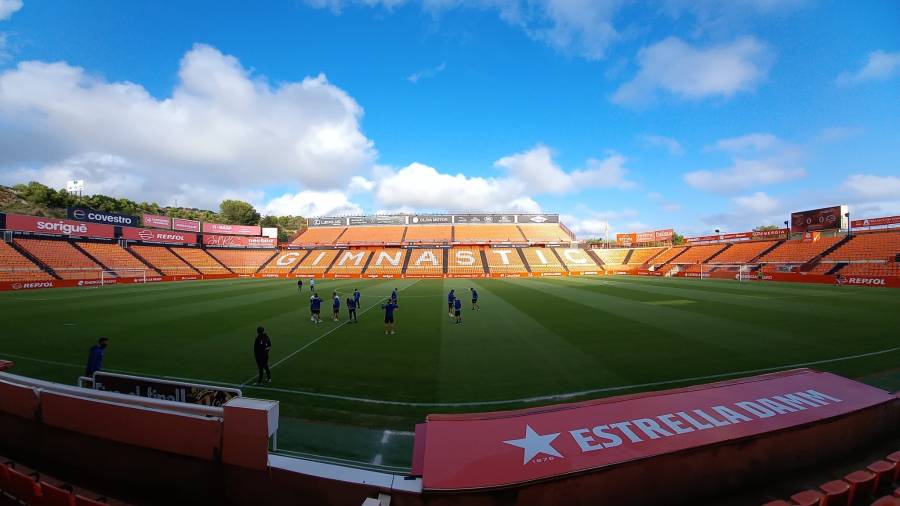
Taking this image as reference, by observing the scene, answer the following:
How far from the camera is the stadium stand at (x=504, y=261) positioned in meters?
60.0

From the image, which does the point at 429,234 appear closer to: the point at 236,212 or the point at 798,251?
the point at 798,251

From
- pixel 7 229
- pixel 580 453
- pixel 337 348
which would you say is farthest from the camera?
pixel 7 229

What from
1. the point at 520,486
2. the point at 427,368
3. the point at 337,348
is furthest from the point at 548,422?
A: the point at 337,348

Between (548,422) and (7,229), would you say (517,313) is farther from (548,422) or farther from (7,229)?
(7,229)

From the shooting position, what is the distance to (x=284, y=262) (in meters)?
63.3

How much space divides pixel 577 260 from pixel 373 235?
4171 centimetres

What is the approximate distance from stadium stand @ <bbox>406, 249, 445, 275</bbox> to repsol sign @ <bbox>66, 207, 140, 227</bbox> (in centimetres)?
4151

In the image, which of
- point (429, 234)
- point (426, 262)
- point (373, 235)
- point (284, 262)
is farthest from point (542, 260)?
point (284, 262)

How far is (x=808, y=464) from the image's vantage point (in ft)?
16.9

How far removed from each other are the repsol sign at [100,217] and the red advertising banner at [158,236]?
57.3 inches

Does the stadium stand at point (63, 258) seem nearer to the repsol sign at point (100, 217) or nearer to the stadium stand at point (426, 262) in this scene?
the repsol sign at point (100, 217)

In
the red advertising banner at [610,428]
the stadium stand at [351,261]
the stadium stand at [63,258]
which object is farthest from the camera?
the stadium stand at [351,261]

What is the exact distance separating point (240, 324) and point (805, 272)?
5724 centimetres

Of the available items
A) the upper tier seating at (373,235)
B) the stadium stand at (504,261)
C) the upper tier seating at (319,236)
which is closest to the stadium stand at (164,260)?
the upper tier seating at (319,236)
